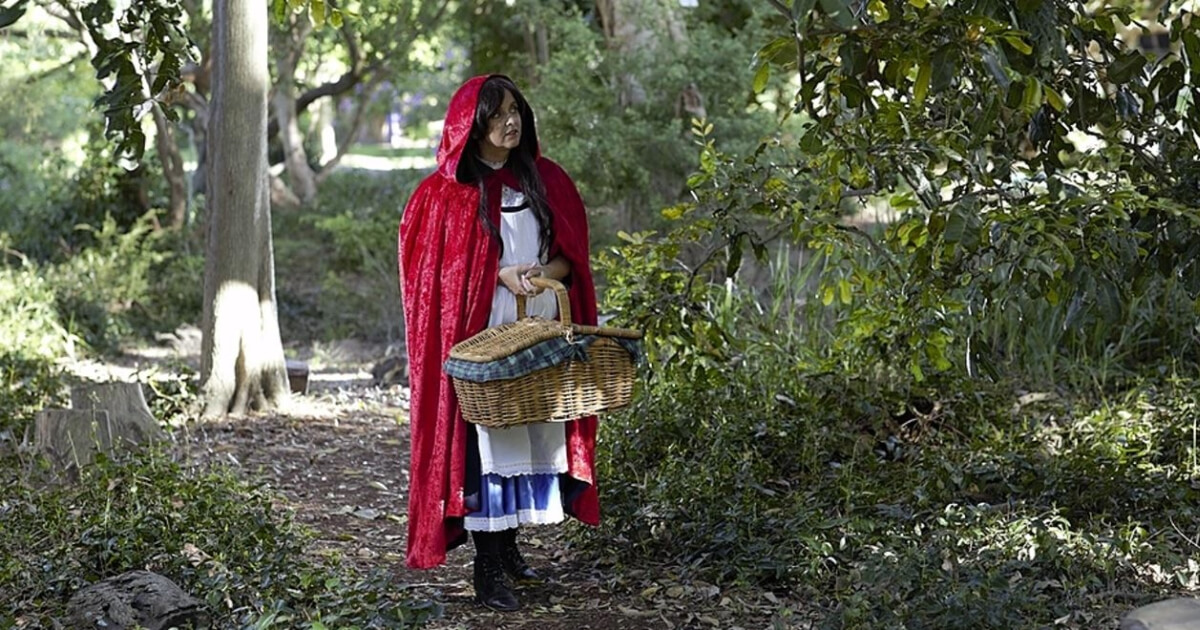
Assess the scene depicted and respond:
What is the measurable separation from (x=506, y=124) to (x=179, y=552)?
1.75 metres

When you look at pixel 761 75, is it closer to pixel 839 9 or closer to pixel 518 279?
pixel 839 9

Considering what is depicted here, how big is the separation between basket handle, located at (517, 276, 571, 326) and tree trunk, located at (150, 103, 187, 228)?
9.65 metres

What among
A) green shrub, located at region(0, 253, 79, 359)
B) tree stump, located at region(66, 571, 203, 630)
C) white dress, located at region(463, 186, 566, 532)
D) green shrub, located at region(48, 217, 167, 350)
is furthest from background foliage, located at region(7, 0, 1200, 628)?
green shrub, located at region(48, 217, 167, 350)

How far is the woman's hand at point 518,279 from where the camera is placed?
16.0 ft

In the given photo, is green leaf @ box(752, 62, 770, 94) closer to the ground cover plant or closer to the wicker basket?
the ground cover plant

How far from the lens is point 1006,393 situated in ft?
22.3

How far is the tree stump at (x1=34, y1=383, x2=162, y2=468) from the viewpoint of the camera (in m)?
6.31

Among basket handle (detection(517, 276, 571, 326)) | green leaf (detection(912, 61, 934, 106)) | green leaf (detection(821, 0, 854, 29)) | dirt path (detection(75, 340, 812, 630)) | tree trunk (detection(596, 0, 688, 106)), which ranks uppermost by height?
tree trunk (detection(596, 0, 688, 106))

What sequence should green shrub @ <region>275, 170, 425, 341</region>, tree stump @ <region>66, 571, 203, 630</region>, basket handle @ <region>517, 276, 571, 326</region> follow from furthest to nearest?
green shrub @ <region>275, 170, 425, 341</region> < basket handle @ <region>517, 276, 571, 326</region> < tree stump @ <region>66, 571, 203, 630</region>

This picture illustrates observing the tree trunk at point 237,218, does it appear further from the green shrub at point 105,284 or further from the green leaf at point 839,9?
the green leaf at point 839,9

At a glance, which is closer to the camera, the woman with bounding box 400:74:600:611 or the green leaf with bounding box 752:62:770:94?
the green leaf with bounding box 752:62:770:94

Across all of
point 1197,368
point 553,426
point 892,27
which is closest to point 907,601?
point 553,426

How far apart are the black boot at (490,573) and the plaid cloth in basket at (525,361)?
24.2 inches

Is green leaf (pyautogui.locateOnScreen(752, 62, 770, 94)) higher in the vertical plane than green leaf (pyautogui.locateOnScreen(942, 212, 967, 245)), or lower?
higher
